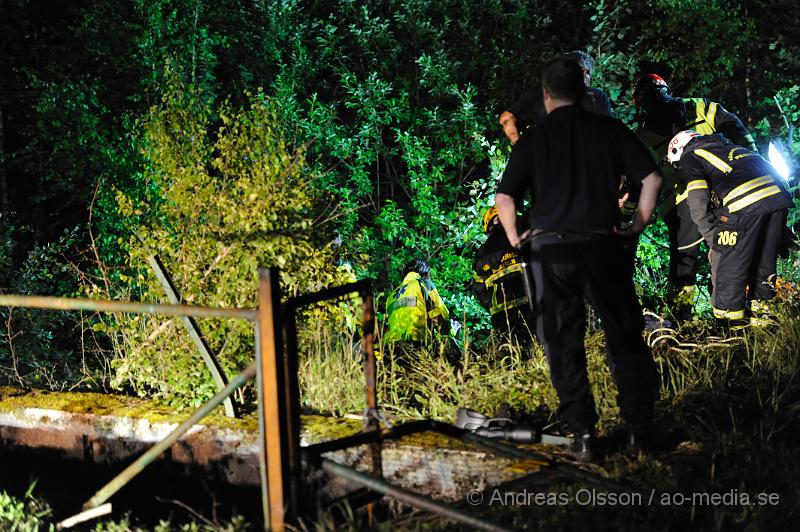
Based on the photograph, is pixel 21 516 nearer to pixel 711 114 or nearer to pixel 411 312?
pixel 411 312

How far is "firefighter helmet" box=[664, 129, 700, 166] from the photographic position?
6.39 meters

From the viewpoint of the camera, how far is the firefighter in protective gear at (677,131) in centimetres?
664

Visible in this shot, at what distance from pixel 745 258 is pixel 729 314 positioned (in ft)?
1.44

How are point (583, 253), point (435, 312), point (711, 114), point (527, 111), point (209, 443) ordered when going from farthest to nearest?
point (435, 312)
point (711, 114)
point (527, 111)
point (209, 443)
point (583, 253)

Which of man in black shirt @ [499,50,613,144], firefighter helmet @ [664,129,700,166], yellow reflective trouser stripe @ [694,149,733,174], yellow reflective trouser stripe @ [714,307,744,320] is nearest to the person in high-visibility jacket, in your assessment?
man in black shirt @ [499,50,613,144]

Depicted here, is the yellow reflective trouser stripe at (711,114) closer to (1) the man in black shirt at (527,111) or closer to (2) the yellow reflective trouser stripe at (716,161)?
(2) the yellow reflective trouser stripe at (716,161)

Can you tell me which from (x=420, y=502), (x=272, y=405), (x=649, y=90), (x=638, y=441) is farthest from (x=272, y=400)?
(x=649, y=90)

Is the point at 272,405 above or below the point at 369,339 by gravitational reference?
below

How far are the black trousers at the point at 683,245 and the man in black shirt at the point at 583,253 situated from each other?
326 centimetres

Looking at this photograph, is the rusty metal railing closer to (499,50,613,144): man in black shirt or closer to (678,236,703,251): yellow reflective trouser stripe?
(499,50,613,144): man in black shirt

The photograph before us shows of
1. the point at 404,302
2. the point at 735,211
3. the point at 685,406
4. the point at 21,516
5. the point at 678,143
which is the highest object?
the point at 678,143

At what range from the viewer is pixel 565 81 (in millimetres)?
3789

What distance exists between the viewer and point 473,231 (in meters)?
8.66

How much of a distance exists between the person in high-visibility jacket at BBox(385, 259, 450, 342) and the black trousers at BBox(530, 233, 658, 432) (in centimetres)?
281
